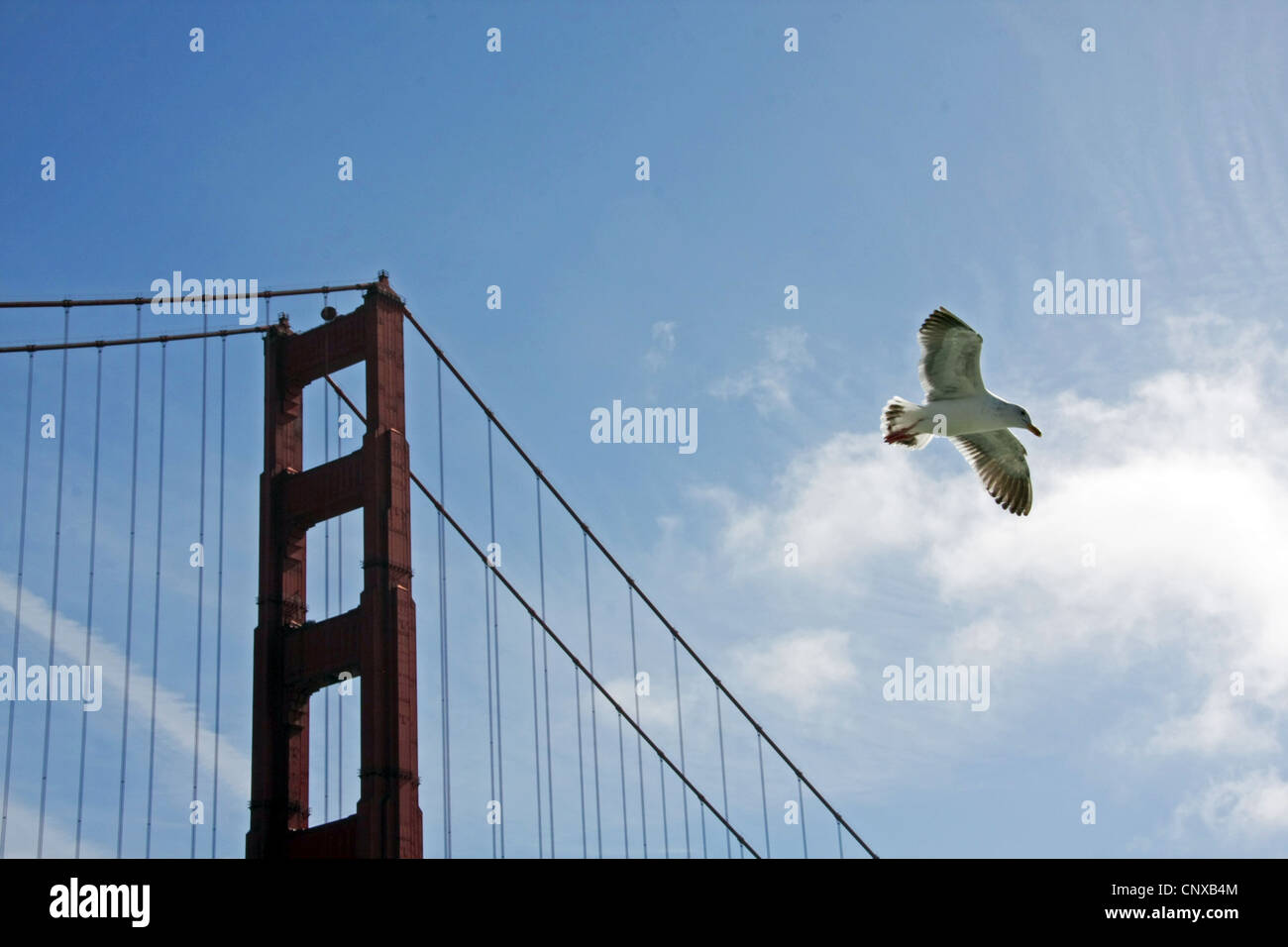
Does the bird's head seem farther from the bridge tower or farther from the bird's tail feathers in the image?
the bridge tower

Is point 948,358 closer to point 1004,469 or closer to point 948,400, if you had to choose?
point 948,400

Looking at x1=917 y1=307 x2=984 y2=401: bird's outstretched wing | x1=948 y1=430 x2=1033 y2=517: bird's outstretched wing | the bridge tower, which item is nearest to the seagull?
x1=917 y1=307 x2=984 y2=401: bird's outstretched wing

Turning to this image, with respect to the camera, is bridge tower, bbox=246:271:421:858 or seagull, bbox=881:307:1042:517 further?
bridge tower, bbox=246:271:421:858

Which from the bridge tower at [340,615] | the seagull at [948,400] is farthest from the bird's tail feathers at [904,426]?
the bridge tower at [340,615]
